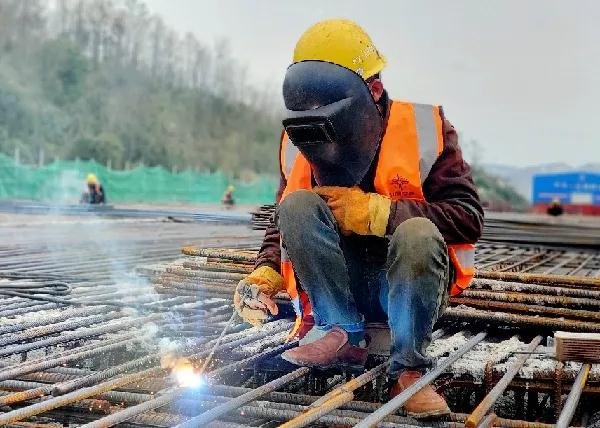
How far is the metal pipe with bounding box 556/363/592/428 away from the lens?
186cm

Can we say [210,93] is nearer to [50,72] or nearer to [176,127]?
[176,127]

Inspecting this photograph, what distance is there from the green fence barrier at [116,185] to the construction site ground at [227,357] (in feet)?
68.6

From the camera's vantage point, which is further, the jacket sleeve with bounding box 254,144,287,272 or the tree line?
the tree line

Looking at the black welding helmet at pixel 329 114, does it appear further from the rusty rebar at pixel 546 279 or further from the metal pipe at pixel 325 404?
the rusty rebar at pixel 546 279

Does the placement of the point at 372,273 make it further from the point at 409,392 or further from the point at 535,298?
the point at 535,298

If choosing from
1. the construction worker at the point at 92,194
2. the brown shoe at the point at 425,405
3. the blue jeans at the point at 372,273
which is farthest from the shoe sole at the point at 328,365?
the construction worker at the point at 92,194

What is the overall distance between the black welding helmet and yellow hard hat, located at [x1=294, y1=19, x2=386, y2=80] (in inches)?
1.6

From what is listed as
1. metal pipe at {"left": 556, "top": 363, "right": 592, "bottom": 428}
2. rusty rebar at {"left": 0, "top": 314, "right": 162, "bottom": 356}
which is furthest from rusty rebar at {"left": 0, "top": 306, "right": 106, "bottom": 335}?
metal pipe at {"left": 556, "top": 363, "right": 592, "bottom": 428}

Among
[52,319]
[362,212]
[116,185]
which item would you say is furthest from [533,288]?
[116,185]

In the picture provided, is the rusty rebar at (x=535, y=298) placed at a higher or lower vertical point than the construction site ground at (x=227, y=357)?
higher

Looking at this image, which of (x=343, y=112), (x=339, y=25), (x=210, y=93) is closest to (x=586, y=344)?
(x=343, y=112)

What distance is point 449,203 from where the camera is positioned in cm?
242

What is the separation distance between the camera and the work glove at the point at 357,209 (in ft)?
7.73

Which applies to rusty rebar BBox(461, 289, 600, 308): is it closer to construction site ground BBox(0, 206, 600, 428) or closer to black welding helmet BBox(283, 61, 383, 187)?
construction site ground BBox(0, 206, 600, 428)
